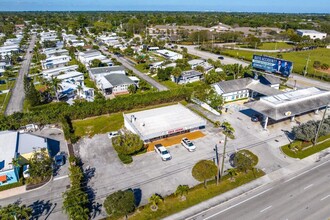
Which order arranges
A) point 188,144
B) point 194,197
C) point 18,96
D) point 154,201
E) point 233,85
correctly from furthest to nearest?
1. point 18,96
2. point 233,85
3. point 188,144
4. point 194,197
5. point 154,201

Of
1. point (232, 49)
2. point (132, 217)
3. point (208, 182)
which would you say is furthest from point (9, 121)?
point (232, 49)

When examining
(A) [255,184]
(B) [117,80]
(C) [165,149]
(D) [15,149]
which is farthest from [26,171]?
(B) [117,80]

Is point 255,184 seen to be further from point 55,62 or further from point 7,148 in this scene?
point 55,62

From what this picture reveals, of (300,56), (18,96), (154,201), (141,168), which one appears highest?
(300,56)

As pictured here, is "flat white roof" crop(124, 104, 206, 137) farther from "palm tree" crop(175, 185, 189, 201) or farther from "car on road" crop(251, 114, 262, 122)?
"palm tree" crop(175, 185, 189, 201)

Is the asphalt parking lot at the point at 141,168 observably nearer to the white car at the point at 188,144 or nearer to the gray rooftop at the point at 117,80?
the white car at the point at 188,144

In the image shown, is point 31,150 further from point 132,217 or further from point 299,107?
point 299,107
